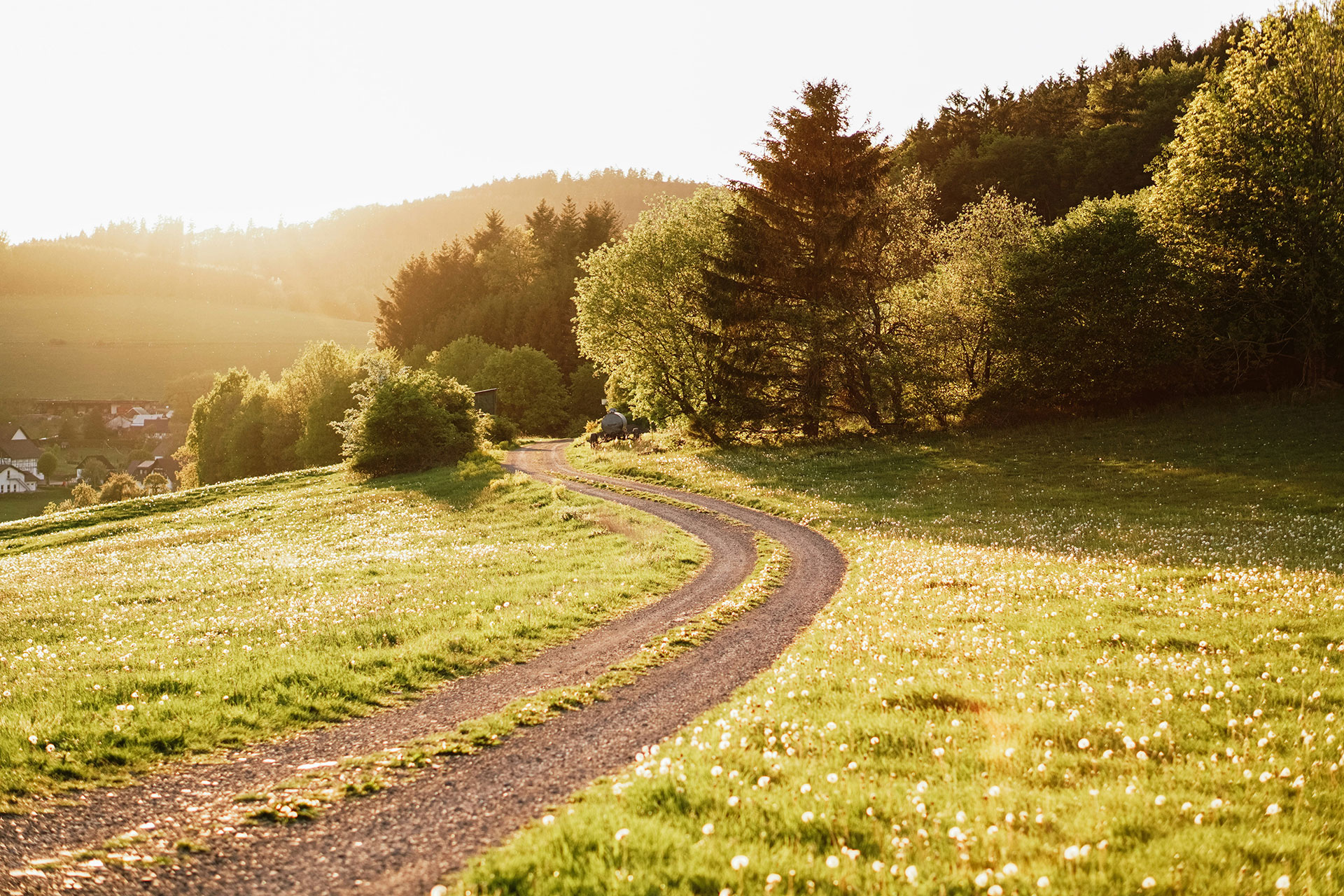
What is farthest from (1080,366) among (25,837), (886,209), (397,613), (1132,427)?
(25,837)

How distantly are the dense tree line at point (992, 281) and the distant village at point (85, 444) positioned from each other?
114 metres

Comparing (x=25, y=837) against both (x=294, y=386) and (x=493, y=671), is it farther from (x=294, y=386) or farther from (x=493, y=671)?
(x=294, y=386)

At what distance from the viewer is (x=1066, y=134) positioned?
7081cm

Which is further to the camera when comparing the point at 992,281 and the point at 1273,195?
the point at 992,281

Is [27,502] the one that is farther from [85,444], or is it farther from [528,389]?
[528,389]

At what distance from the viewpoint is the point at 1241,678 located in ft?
30.9

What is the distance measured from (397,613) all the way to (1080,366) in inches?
1638

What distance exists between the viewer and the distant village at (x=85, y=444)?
424 ft

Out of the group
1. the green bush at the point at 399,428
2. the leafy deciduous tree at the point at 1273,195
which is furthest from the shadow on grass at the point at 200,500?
the leafy deciduous tree at the point at 1273,195

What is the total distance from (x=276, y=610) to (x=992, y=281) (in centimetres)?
4358

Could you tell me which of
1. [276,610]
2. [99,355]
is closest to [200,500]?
[276,610]

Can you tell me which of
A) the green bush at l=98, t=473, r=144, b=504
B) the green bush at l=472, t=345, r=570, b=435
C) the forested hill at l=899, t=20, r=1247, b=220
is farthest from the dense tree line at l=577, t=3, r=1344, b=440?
the green bush at l=98, t=473, r=144, b=504

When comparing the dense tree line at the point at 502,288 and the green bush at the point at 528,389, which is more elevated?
the dense tree line at the point at 502,288

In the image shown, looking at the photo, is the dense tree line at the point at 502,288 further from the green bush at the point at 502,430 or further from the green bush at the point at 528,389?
the green bush at the point at 502,430
